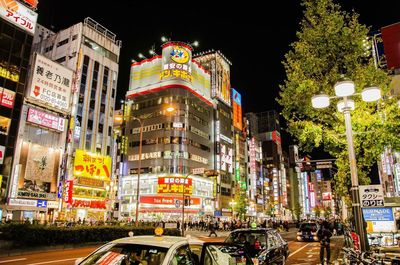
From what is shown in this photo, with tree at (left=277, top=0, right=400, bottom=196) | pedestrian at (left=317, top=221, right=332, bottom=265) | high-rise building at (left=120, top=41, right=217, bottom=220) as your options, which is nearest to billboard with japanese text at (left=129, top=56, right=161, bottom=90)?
high-rise building at (left=120, top=41, right=217, bottom=220)

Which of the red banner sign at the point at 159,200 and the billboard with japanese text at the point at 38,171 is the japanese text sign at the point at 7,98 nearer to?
the billboard with japanese text at the point at 38,171

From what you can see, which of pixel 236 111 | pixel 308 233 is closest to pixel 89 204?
pixel 308 233

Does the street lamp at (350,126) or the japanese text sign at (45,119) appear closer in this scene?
the street lamp at (350,126)

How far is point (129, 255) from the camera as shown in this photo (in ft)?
14.5

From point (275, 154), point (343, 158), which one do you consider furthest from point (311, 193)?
point (343, 158)

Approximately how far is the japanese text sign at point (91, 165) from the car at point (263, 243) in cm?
3515

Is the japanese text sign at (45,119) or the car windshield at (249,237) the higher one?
the japanese text sign at (45,119)

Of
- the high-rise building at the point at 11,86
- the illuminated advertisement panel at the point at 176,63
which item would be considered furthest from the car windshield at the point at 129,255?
the illuminated advertisement panel at the point at 176,63

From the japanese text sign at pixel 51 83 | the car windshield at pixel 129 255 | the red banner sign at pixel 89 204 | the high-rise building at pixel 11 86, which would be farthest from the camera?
the red banner sign at pixel 89 204

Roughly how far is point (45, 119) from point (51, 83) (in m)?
4.31

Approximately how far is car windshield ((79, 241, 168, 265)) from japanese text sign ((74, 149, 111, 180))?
129 feet

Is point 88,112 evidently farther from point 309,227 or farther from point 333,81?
point 333,81

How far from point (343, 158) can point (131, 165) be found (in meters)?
56.9

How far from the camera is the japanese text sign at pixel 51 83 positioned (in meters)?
35.5
